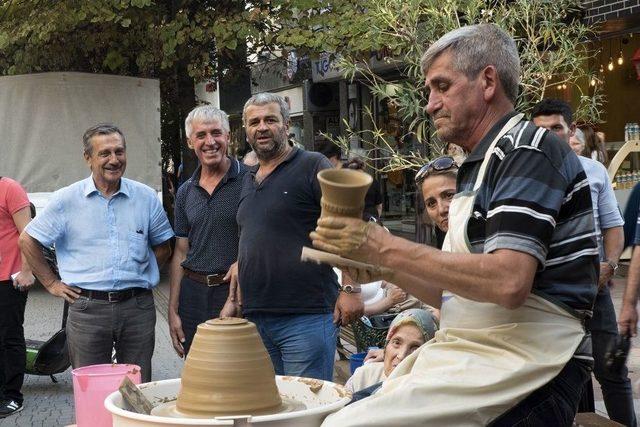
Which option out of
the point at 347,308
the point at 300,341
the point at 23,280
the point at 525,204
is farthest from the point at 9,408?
the point at 525,204

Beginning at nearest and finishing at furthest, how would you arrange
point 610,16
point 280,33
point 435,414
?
point 435,414 < point 610,16 < point 280,33

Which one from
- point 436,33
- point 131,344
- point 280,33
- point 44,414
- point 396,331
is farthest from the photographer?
point 280,33

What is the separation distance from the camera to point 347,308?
5430mm

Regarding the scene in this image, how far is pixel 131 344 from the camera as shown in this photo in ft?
20.7

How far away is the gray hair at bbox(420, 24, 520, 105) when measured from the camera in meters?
2.88

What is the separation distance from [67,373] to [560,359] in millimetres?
7871

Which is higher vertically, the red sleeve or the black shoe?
the red sleeve

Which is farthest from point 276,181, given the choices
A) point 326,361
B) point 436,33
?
point 436,33

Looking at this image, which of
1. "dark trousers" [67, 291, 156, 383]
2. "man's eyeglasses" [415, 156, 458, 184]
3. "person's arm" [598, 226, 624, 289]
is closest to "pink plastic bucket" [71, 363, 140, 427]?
"dark trousers" [67, 291, 156, 383]

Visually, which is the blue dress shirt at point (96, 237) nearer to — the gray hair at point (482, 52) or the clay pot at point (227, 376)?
the clay pot at point (227, 376)

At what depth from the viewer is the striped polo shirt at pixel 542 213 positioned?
264cm

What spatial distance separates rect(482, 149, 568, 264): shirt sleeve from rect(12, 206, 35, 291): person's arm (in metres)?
5.72

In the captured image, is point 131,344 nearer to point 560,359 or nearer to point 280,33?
point 560,359

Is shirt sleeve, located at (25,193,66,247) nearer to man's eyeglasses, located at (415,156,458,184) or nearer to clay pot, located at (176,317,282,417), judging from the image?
man's eyeglasses, located at (415,156,458,184)
